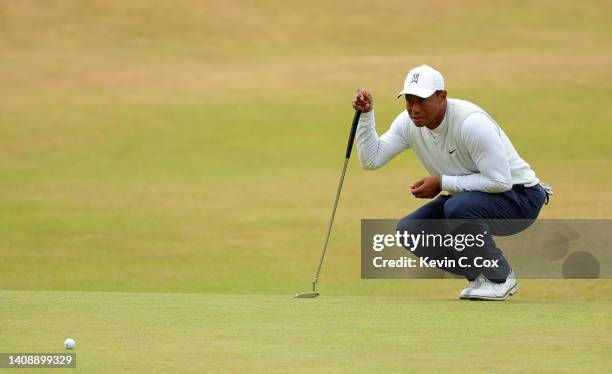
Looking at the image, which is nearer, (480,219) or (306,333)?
(306,333)

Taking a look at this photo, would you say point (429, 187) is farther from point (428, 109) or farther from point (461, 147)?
point (428, 109)

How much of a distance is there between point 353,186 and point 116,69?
9960 millimetres

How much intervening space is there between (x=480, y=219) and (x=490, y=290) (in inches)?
13.0

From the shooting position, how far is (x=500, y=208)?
6.25 metres

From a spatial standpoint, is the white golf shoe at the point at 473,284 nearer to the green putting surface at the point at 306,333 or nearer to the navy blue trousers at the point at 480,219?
the navy blue trousers at the point at 480,219

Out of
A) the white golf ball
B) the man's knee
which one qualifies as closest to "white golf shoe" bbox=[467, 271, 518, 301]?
the man's knee

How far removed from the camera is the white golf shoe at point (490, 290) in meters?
6.17

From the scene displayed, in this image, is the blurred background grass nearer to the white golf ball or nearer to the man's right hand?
the man's right hand

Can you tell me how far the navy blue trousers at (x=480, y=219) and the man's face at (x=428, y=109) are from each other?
1.22ft

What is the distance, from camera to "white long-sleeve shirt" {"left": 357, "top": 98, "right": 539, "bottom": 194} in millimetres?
6062

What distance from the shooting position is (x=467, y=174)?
629cm

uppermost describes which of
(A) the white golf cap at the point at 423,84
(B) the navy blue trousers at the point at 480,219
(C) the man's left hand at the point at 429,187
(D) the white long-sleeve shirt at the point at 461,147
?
(A) the white golf cap at the point at 423,84

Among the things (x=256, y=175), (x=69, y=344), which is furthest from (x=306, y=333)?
(x=256, y=175)

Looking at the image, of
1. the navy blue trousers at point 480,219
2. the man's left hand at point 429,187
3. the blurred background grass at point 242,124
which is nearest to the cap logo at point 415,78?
the man's left hand at point 429,187
